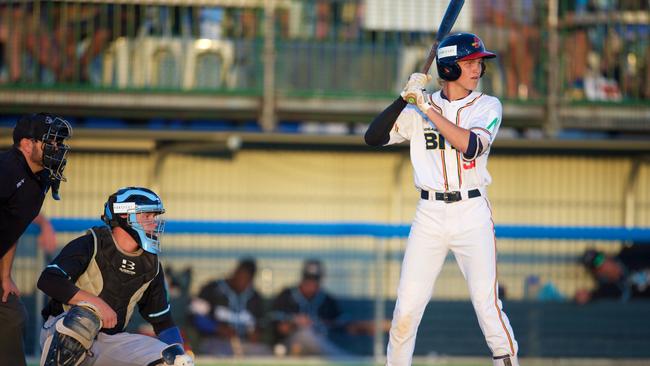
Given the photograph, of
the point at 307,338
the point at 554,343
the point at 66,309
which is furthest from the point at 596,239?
the point at 66,309

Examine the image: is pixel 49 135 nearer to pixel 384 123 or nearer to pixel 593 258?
pixel 384 123

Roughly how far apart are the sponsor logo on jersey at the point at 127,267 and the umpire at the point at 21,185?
2.19 ft

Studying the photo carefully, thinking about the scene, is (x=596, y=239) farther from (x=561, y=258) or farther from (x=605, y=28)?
(x=605, y=28)

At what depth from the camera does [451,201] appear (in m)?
5.89

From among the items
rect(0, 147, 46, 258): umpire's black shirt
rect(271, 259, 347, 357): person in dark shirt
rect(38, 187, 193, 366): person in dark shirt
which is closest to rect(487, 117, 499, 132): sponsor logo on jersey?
rect(38, 187, 193, 366): person in dark shirt

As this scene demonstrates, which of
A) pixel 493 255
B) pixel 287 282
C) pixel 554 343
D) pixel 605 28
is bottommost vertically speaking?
pixel 554 343

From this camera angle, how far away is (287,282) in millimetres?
8727

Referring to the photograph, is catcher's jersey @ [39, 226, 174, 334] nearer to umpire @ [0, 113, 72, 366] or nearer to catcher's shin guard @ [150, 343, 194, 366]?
umpire @ [0, 113, 72, 366]

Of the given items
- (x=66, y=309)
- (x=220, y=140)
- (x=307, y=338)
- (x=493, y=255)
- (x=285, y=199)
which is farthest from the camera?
(x=285, y=199)

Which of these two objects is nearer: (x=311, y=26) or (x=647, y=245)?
(x=647, y=245)

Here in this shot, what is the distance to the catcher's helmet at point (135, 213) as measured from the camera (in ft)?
17.6

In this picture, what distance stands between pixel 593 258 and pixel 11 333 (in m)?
5.12

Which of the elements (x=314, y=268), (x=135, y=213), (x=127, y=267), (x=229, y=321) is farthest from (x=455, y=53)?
(x=229, y=321)

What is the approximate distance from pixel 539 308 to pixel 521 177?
3.15m
